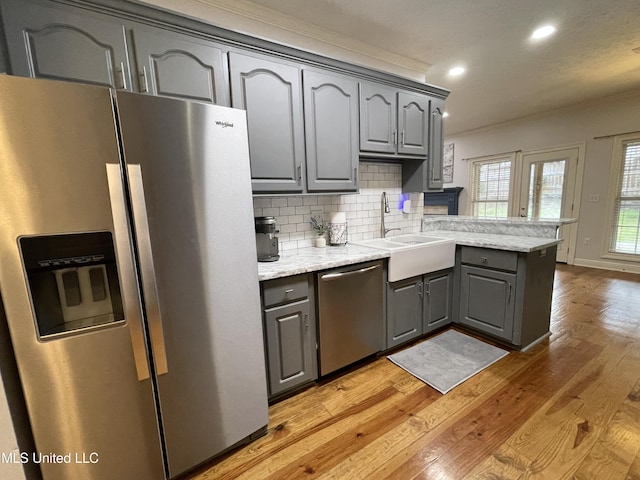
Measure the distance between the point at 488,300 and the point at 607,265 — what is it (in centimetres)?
405

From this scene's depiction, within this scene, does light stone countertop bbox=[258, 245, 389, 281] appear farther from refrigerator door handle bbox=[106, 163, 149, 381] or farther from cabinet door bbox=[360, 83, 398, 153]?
cabinet door bbox=[360, 83, 398, 153]

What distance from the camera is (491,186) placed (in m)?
6.04

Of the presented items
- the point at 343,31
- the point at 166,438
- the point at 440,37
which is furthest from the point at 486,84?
the point at 166,438

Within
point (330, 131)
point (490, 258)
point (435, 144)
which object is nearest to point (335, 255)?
point (330, 131)

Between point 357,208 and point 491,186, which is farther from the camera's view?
point 491,186

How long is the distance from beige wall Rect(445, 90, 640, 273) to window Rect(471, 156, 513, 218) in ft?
1.42

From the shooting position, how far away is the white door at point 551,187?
Result: 4938 millimetres

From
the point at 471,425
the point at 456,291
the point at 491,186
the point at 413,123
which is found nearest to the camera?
the point at 471,425

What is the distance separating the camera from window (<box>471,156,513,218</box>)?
5.79 metres

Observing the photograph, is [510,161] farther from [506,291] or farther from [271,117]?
[271,117]

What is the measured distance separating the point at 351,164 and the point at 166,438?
2.06 m

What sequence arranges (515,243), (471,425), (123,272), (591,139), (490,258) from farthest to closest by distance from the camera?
(591,139)
(490,258)
(515,243)
(471,425)
(123,272)

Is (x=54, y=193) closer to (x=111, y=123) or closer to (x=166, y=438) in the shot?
(x=111, y=123)

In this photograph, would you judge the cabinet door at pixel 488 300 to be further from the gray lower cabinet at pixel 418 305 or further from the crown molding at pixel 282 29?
the crown molding at pixel 282 29
